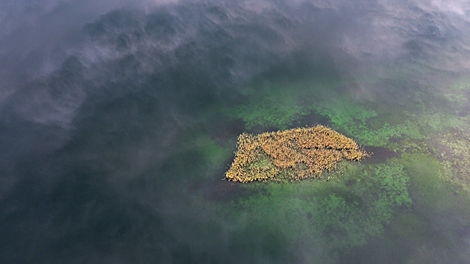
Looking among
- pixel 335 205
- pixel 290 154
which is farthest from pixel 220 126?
pixel 335 205

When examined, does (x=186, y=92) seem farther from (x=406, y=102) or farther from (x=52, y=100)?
(x=406, y=102)

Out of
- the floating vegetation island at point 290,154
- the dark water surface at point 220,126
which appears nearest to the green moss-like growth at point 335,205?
the dark water surface at point 220,126

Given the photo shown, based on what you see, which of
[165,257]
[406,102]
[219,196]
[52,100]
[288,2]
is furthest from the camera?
[288,2]

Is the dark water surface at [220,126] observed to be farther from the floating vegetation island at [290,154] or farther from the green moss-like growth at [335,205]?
the floating vegetation island at [290,154]

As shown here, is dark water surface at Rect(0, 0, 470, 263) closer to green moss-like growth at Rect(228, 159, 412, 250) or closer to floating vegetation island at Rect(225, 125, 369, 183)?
green moss-like growth at Rect(228, 159, 412, 250)

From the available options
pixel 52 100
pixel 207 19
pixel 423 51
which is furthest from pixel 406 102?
pixel 52 100

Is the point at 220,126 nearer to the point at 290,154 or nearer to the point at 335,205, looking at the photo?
the point at 290,154
